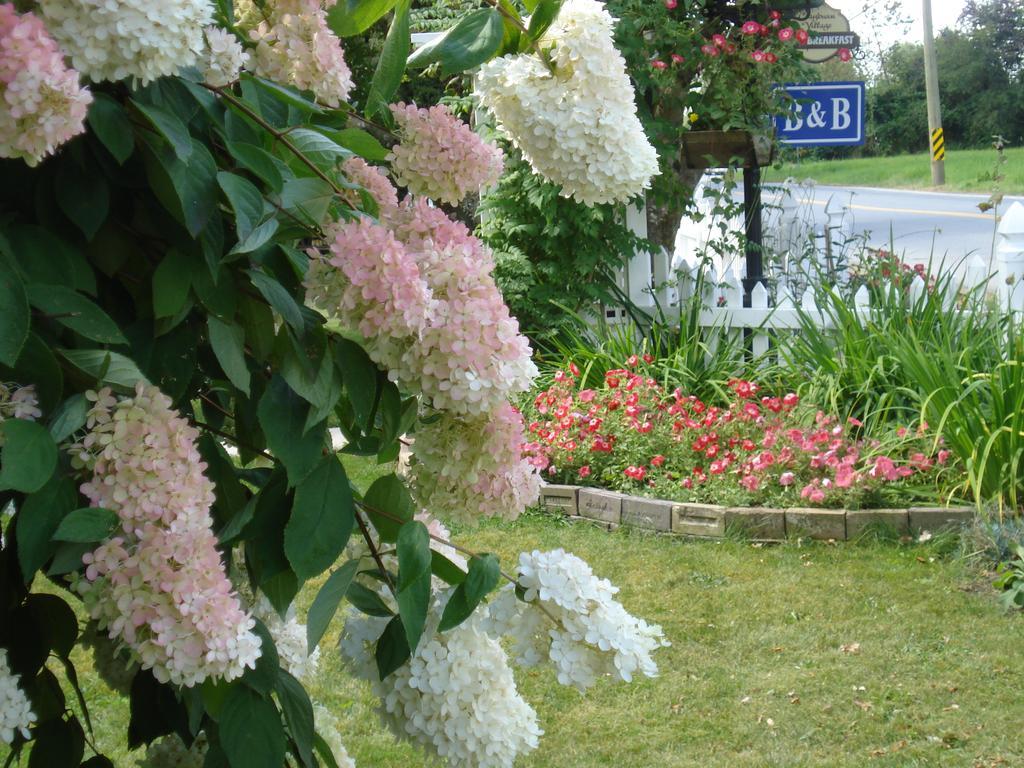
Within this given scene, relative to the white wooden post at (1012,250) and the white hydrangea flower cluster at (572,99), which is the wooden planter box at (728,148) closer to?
the white wooden post at (1012,250)

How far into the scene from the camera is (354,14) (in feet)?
3.81

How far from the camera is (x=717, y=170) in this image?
7254 millimetres

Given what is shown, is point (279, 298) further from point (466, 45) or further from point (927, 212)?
point (927, 212)

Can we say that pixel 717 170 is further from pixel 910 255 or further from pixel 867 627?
pixel 910 255

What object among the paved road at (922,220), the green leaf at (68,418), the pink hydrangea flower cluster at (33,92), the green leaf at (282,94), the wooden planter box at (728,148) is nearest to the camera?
the pink hydrangea flower cluster at (33,92)

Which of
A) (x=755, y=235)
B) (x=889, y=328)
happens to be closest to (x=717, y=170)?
(x=755, y=235)

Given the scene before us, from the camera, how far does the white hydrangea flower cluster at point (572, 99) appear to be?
1.23 m

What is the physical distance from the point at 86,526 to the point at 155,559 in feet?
0.19

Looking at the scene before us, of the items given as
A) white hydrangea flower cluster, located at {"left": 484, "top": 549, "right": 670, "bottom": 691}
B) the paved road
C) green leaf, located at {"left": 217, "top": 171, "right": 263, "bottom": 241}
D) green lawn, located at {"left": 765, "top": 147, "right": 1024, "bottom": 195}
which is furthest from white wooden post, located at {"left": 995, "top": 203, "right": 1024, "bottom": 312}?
green lawn, located at {"left": 765, "top": 147, "right": 1024, "bottom": 195}

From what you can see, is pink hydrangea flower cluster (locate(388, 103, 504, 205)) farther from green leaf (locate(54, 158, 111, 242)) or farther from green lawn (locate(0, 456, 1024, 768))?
green lawn (locate(0, 456, 1024, 768))

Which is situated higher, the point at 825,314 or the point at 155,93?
the point at 155,93

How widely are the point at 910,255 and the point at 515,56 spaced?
11.4 meters

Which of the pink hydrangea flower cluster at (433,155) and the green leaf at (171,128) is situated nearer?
the green leaf at (171,128)

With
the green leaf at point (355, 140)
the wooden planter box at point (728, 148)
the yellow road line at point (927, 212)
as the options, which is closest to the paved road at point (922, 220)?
the yellow road line at point (927, 212)
